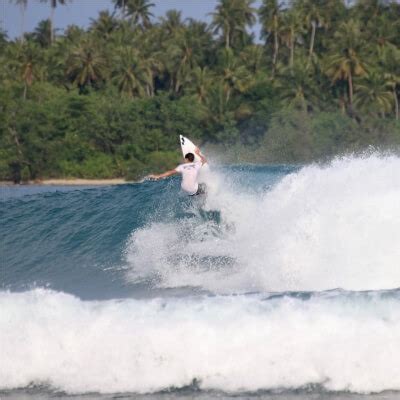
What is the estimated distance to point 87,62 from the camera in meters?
69.1

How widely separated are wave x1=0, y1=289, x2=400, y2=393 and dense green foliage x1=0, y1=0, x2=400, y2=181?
148 ft

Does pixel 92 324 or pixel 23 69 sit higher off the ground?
pixel 23 69

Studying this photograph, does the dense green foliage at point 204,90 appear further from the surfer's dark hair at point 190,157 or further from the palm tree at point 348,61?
the surfer's dark hair at point 190,157

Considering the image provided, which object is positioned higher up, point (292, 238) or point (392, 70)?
point (392, 70)

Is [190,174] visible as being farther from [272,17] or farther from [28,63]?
[272,17]

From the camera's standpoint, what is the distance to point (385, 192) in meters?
11.5

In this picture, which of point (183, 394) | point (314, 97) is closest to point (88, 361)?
point (183, 394)

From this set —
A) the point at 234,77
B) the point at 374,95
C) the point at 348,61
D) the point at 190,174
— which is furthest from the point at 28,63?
the point at 190,174

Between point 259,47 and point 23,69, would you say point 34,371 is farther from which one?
point 259,47

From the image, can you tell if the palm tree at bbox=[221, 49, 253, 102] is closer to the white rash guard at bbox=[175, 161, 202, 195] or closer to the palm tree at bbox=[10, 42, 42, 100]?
the palm tree at bbox=[10, 42, 42, 100]

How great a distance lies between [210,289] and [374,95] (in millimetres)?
56987

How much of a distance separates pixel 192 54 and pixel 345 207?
63.4 metres

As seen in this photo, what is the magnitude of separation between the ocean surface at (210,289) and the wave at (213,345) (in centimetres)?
1

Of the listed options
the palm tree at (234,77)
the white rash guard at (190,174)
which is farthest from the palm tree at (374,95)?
the white rash guard at (190,174)
